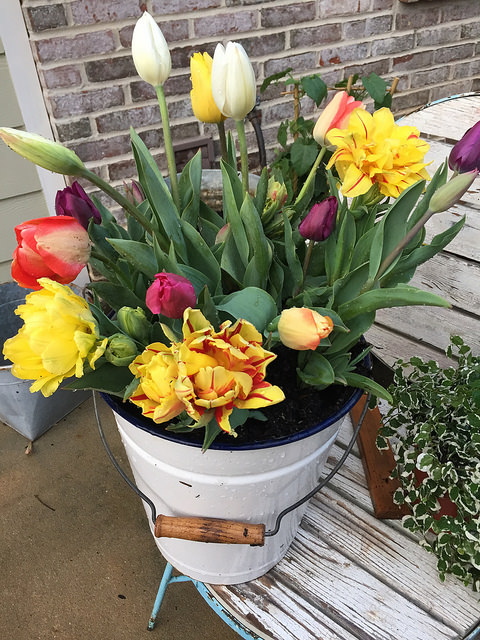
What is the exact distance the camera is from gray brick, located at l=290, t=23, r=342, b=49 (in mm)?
1771

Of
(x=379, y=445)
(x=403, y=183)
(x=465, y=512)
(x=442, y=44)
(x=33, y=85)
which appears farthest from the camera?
(x=442, y=44)

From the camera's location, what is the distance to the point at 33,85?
146 cm

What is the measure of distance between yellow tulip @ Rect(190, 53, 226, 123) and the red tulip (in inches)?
7.7

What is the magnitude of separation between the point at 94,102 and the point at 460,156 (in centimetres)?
129

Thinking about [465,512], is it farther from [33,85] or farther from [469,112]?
[33,85]

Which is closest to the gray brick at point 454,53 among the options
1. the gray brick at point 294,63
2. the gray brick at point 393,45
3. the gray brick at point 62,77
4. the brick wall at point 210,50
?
the brick wall at point 210,50

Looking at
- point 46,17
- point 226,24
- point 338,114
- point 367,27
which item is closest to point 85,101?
point 46,17

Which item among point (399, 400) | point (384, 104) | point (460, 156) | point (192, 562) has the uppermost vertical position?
point (460, 156)

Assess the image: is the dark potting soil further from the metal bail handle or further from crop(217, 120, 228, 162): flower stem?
crop(217, 120, 228, 162): flower stem

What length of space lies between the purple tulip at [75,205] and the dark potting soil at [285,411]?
20cm

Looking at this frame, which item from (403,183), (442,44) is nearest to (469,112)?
(403,183)

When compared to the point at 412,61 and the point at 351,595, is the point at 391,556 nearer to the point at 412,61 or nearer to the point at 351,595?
the point at 351,595

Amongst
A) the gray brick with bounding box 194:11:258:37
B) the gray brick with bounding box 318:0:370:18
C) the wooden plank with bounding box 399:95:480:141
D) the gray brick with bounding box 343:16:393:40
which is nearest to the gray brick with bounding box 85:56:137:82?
the gray brick with bounding box 194:11:258:37

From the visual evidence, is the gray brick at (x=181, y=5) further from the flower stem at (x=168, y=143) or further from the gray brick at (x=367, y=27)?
the flower stem at (x=168, y=143)
